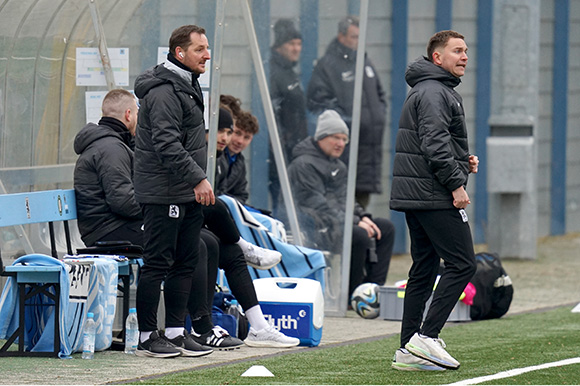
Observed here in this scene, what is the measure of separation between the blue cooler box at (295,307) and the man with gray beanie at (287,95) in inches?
71.6

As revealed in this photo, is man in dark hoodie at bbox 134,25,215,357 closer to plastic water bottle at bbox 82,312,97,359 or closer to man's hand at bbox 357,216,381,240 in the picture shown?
plastic water bottle at bbox 82,312,97,359

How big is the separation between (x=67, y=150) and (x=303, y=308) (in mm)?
2142

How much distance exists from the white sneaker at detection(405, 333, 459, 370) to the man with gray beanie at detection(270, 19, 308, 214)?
355 centimetres

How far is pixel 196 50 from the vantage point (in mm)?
7109

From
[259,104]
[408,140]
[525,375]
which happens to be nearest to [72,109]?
[259,104]

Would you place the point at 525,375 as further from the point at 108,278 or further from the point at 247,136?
the point at 247,136

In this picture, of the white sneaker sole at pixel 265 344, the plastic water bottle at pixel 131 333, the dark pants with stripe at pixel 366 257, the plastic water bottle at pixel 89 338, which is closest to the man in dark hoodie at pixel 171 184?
the plastic water bottle at pixel 131 333

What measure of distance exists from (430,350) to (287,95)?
3.84 metres

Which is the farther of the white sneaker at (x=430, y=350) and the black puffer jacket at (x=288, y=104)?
the black puffer jacket at (x=288, y=104)

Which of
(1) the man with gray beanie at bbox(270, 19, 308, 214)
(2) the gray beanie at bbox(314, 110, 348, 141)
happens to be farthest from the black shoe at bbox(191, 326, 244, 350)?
(2) the gray beanie at bbox(314, 110, 348, 141)

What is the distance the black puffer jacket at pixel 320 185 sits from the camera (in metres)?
9.73

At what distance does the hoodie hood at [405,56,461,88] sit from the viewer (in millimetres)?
6602

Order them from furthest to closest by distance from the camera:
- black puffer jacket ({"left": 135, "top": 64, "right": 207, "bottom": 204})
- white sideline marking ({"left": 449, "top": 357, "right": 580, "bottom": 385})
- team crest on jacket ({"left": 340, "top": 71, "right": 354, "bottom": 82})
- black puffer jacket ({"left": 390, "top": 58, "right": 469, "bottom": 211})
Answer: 1. team crest on jacket ({"left": 340, "top": 71, "right": 354, "bottom": 82})
2. black puffer jacket ({"left": 135, "top": 64, "right": 207, "bottom": 204})
3. black puffer jacket ({"left": 390, "top": 58, "right": 469, "bottom": 211})
4. white sideline marking ({"left": 449, "top": 357, "right": 580, "bottom": 385})

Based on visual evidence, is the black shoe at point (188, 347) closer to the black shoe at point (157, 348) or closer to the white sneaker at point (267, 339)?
the black shoe at point (157, 348)
